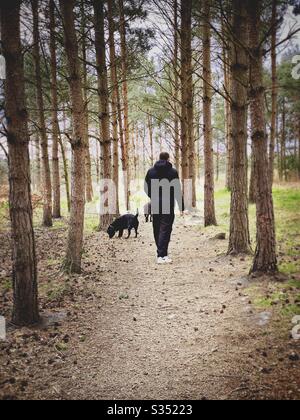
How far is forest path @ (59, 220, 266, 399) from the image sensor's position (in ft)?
12.4

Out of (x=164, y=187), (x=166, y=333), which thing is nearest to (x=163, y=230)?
(x=164, y=187)

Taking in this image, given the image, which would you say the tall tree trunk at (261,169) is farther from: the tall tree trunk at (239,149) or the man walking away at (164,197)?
the man walking away at (164,197)

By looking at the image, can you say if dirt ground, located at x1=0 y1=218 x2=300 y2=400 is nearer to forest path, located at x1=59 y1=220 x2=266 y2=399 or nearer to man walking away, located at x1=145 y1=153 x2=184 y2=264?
forest path, located at x1=59 y1=220 x2=266 y2=399

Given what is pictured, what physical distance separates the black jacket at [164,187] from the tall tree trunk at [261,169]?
2710mm

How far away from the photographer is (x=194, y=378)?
3.85 meters

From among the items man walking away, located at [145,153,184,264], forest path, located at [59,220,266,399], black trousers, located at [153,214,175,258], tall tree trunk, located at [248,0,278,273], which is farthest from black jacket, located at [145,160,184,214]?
tall tree trunk, located at [248,0,278,273]

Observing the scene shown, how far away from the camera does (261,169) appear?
630 cm

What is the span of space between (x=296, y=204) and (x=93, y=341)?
12.2 metres

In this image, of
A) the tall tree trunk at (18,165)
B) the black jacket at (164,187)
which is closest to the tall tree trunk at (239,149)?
the black jacket at (164,187)

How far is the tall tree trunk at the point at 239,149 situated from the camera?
743 cm

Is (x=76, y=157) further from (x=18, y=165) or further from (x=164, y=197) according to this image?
(x=18, y=165)

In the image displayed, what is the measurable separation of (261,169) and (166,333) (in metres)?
3.38

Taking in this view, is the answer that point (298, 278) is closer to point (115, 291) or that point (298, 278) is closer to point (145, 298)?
point (145, 298)

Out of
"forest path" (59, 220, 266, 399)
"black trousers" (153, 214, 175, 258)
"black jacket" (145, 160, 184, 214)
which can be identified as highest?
"black jacket" (145, 160, 184, 214)
